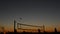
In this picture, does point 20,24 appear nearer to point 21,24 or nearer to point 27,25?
point 21,24

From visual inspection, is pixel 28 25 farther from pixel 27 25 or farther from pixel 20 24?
pixel 20 24

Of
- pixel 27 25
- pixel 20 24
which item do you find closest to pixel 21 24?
pixel 20 24

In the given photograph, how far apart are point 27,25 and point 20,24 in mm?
2426

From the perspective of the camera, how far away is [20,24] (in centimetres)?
2767

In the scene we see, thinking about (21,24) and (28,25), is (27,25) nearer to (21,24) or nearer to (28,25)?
(28,25)

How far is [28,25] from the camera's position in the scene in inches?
1154

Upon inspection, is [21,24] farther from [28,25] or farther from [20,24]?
[28,25]

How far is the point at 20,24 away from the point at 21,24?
0.94ft

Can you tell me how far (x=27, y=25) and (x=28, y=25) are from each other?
275mm

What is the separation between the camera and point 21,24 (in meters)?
27.8

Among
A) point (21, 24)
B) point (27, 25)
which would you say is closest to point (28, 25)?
point (27, 25)
